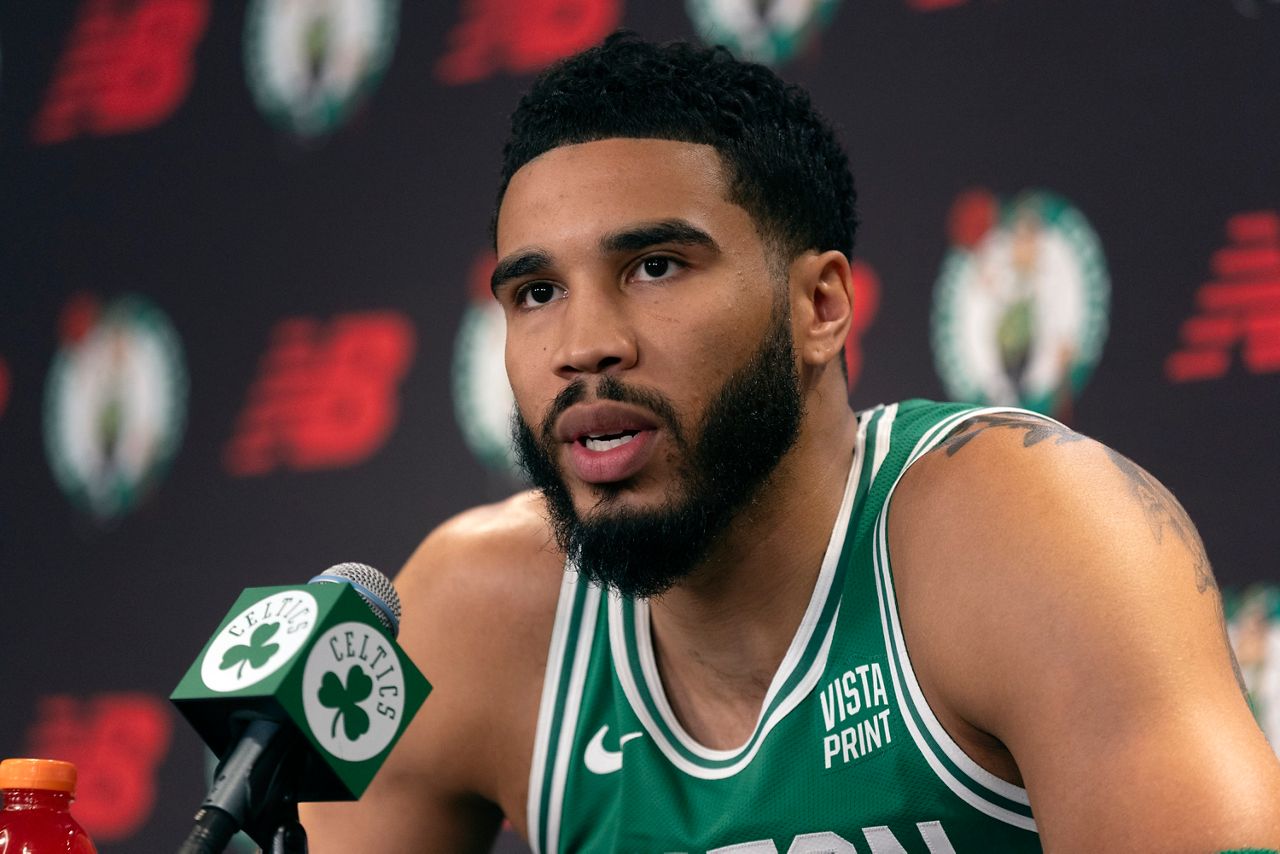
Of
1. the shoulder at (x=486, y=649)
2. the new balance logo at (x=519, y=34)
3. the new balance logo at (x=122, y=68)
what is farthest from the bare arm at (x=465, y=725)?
the new balance logo at (x=122, y=68)

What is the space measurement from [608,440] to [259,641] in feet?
1.33

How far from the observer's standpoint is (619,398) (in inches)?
42.7

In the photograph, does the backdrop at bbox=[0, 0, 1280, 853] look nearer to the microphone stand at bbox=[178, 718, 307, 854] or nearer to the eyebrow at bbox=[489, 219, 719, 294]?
the eyebrow at bbox=[489, 219, 719, 294]

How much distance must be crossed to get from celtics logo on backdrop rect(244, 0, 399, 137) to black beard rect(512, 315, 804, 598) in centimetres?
124

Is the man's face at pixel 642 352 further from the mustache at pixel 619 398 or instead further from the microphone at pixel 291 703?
the microphone at pixel 291 703

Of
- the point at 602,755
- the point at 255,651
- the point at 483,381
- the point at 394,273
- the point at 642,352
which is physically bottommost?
the point at 602,755

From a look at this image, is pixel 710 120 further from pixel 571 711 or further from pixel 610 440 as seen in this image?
pixel 571 711

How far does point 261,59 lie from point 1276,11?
1549 millimetres

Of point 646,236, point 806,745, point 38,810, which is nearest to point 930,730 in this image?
point 806,745

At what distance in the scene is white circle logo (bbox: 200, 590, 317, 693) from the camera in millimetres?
730

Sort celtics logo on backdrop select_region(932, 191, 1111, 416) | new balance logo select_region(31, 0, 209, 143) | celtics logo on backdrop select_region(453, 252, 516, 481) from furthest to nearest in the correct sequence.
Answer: new balance logo select_region(31, 0, 209, 143)
celtics logo on backdrop select_region(453, 252, 516, 481)
celtics logo on backdrop select_region(932, 191, 1111, 416)

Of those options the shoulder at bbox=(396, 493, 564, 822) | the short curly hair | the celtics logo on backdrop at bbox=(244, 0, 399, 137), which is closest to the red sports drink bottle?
the shoulder at bbox=(396, 493, 564, 822)

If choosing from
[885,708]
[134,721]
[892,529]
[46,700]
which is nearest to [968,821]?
[885,708]

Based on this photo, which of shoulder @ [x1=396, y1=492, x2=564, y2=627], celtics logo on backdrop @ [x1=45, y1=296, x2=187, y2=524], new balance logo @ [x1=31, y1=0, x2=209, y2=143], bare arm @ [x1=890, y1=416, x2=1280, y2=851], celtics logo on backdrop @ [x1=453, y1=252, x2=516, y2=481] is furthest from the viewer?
new balance logo @ [x1=31, y1=0, x2=209, y2=143]
